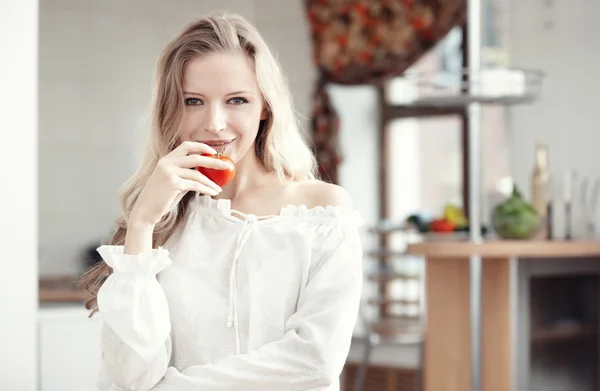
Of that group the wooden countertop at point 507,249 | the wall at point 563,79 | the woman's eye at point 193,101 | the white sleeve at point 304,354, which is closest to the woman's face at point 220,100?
the woman's eye at point 193,101

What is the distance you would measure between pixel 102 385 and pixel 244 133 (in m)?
0.44

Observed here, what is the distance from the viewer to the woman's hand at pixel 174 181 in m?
1.30

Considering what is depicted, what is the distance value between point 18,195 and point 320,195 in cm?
87

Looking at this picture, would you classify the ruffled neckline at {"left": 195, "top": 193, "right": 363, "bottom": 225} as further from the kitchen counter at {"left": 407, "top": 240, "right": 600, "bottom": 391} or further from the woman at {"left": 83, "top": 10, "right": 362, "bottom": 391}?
the kitchen counter at {"left": 407, "top": 240, "right": 600, "bottom": 391}

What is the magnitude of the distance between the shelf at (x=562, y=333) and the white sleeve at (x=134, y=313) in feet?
8.91

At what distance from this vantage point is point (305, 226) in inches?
55.2

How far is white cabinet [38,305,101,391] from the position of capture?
7.07 ft

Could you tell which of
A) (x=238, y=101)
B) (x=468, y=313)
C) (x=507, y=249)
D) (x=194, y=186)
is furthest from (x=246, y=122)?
(x=468, y=313)

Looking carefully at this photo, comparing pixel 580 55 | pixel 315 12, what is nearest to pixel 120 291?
pixel 580 55

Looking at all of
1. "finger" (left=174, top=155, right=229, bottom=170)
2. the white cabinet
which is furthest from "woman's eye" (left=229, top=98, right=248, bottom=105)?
the white cabinet

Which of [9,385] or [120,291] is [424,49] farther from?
[120,291]

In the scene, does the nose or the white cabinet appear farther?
the white cabinet

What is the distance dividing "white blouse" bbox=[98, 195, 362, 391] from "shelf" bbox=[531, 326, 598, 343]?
256 cm

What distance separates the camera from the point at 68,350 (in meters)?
2.22
